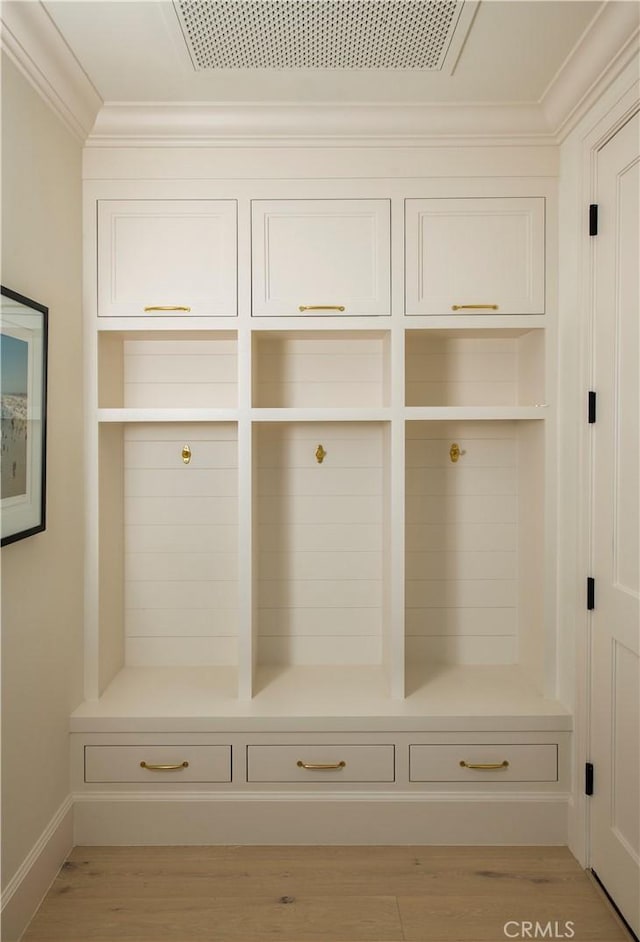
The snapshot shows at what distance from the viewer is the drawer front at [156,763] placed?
7.77ft

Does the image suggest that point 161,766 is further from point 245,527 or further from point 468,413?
point 468,413

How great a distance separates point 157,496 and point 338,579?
2.75 ft

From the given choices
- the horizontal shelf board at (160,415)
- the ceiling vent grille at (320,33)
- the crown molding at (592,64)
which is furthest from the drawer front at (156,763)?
the crown molding at (592,64)

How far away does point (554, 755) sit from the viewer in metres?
2.36

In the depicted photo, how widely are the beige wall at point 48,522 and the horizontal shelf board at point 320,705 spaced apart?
223mm

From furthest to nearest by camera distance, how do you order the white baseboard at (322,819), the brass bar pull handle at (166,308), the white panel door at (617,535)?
the brass bar pull handle at (166,308) < the white baseboard at (322,819) < the white panel door at (617,535)

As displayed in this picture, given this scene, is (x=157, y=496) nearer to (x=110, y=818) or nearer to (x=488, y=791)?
(x=110, y=818)

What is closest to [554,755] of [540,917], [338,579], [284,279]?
[540,917]

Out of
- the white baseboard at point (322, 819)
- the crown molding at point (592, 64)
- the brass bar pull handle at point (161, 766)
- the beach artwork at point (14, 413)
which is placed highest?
the crown molding at point (592, 64)

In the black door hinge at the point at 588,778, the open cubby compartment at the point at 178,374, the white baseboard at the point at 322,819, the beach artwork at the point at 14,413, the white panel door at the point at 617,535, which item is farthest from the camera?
the open cubby compartment at the point at 178,374

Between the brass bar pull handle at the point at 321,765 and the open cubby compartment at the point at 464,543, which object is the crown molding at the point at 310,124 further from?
the brass bar pull handle at the point at 321,765

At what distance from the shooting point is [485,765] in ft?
7.73

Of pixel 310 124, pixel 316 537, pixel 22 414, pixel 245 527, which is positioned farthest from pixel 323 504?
pixel 310 124

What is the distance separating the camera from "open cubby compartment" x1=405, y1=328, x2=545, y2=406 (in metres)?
2.80
